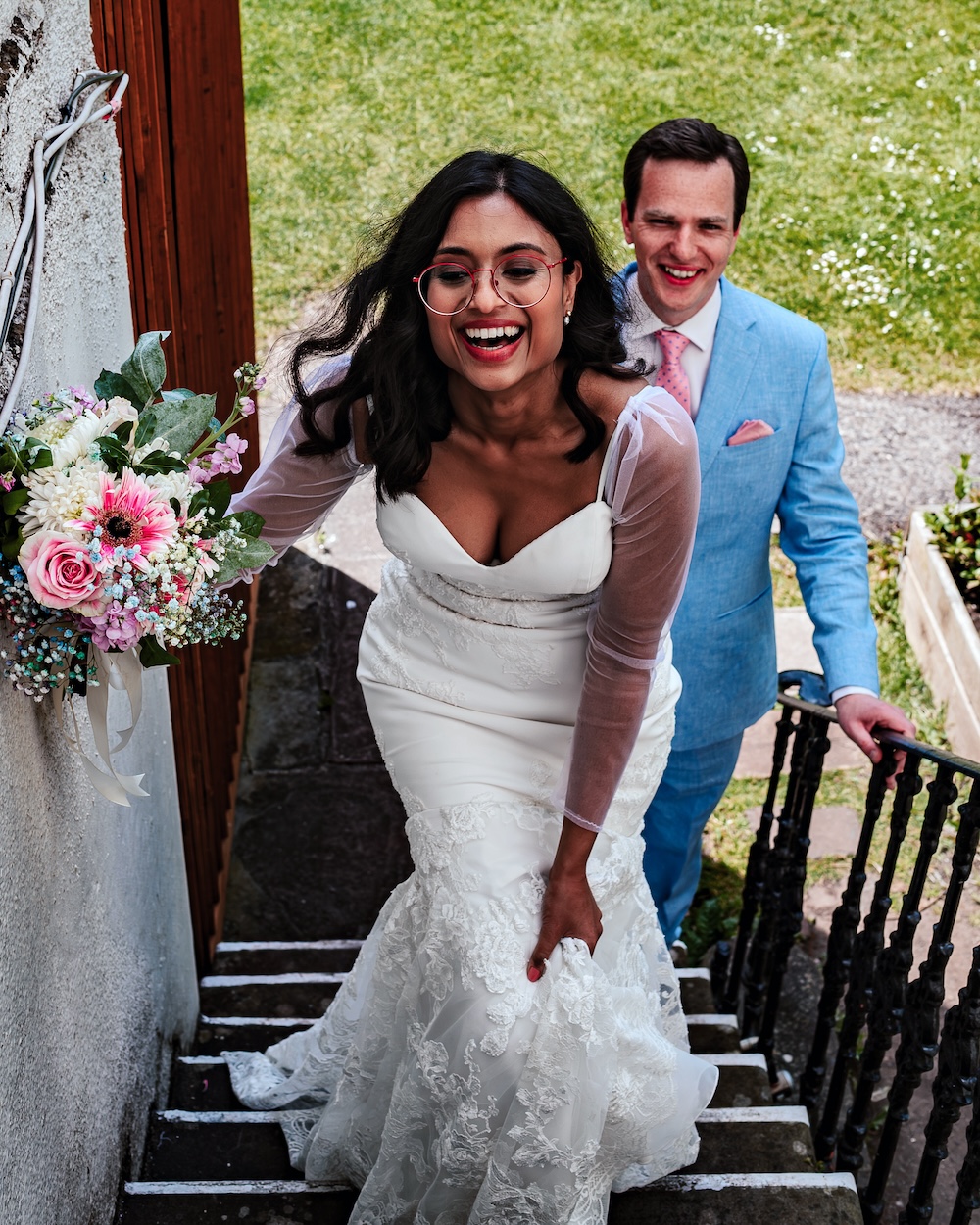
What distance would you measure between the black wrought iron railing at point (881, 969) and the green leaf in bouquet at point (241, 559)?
1378 millimetres

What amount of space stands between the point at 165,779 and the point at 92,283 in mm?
1232

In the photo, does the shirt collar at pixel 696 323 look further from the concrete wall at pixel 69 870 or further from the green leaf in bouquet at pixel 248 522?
the green leaf in bouquet at pixel 248 522

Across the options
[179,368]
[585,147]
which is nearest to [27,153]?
[179,368]

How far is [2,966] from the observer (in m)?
1.81

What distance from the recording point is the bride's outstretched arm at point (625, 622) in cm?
242

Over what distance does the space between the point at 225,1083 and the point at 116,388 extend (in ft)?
6.47

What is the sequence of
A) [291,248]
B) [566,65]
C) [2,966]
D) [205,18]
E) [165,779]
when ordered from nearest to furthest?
[2,966], [165,779], [205,18], [291,248], [566,65]

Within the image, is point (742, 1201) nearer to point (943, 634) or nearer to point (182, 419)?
point (182, 419)

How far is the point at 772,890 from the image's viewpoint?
12.0 ft

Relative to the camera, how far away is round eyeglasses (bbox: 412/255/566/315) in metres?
Result: 2.33

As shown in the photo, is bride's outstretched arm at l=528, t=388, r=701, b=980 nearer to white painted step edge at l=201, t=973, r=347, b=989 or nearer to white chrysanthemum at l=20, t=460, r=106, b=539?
white chrysanthemum at l=20, t=460, r=106, b=539

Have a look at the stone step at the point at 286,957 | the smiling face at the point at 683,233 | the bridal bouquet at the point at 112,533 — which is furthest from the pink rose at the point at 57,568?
the stone step at the point at 286,957

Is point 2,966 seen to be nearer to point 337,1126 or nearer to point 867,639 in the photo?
point 337,1126

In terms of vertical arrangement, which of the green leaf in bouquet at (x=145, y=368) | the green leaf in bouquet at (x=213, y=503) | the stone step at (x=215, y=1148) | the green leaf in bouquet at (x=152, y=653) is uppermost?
the green leaf in bouquet at (x=145, y=368)
